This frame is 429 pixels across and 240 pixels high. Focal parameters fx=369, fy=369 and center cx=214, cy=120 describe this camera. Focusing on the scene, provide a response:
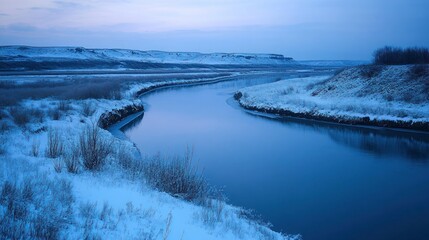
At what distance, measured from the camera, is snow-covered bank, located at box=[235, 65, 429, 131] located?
20.2 m

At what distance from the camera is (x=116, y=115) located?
21844mm

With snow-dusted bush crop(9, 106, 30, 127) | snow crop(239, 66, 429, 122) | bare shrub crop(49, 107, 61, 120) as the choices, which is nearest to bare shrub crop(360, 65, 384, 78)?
snow crop(239, 66, 429, 122)

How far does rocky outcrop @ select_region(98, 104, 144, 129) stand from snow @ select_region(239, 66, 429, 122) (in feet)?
28.6

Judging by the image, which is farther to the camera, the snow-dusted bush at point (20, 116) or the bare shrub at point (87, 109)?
the bare shrub at point (87, 109)

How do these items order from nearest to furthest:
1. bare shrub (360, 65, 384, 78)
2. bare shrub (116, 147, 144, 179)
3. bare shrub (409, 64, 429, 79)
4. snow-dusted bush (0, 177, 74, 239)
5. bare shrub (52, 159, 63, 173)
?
snow-dusted bush (0, 177, 74, 239)
bare shrub (52, 159, 63, 173)
bare shrub (116, 147, 144, 179)
bare shrub (409, 64, 429, 79)
bare shrub (360, 65, 384, 78)

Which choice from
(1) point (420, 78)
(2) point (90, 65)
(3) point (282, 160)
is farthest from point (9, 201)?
(2) point (90, 65)

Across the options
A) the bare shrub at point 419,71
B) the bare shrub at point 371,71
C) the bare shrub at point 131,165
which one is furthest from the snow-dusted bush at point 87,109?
the bare shrub at point 371,71

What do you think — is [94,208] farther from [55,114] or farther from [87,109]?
[87,109]

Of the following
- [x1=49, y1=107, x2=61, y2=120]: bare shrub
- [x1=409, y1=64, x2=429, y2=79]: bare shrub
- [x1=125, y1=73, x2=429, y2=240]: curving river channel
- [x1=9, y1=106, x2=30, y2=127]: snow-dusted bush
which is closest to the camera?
[x1=125, y1=73, x2=429, y2=240]: curving river channel

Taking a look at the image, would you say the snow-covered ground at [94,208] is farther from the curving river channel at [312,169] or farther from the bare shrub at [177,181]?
the curving river channel at [312,169]

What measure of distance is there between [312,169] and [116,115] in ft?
42.7

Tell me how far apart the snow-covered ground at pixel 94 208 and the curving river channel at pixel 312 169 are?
209 cm

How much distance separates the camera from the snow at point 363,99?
20.9m

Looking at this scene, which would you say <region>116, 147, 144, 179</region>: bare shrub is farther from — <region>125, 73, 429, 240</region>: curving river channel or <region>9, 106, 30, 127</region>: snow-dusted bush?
<region>9, 106, 30, 127</region>: snow-dusted bush
